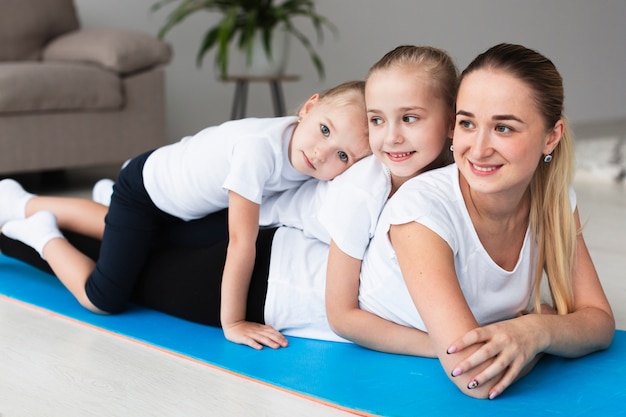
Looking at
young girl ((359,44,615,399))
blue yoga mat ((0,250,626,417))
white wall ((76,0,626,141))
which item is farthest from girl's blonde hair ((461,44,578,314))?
white wall ((76,0,626,141))

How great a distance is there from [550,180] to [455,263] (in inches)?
9.5

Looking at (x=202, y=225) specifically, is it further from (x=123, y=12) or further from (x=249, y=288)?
(x=123, y=12)

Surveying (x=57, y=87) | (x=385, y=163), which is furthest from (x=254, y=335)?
(x=57, y=87)

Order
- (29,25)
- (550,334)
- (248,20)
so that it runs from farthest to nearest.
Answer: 1. (248,20)
2. (29,25)
3. (550,334)

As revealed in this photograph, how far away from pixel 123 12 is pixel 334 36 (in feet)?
5.13

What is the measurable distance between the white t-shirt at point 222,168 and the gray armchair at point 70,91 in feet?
5.66

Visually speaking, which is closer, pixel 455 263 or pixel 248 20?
pixel 455 263

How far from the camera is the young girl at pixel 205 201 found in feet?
5.61

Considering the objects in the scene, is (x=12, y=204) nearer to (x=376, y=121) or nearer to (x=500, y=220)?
(x=376, y=121)


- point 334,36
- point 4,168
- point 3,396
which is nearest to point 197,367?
point 3,396

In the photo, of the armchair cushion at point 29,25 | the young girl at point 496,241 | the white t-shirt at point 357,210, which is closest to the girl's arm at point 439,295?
the young girl at point 496,241

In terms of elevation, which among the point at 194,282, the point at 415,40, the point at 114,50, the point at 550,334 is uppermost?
the point at 550,334

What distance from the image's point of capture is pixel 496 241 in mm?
1553

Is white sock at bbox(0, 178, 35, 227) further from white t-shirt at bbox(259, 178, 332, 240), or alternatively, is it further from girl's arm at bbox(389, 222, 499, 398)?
girl's arm at bbox(389, 222, 499, 398)
